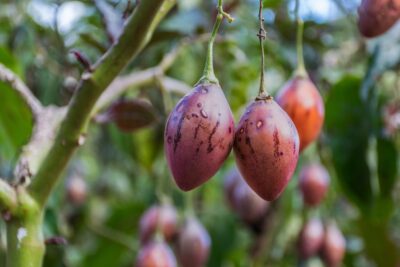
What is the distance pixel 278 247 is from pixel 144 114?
36.9 inches

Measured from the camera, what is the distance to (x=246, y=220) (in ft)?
5.29

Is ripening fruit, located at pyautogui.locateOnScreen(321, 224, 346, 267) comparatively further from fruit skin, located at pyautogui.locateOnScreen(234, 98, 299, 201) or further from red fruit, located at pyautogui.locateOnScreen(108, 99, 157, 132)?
fruit skin, located at pyautogui.locateOnScreen(234, 98, 299, 201)

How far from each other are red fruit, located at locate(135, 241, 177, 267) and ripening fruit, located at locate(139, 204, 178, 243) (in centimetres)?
8

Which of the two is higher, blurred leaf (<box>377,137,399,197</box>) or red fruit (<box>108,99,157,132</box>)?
red fruit (<box>108,99,157,132</box>)

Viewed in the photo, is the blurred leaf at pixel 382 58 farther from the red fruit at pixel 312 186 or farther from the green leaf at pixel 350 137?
the red fruit at pixel 312 186

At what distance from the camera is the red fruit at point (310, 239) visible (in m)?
1.47

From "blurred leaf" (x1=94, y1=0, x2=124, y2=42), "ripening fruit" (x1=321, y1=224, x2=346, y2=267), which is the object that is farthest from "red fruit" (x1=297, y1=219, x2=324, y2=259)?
"blurred leaf" (x1=94, y1=0, x2=124, y2=42)

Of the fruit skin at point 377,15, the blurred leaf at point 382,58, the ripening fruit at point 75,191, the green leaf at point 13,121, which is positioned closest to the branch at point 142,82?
the green leaf at point 13,121

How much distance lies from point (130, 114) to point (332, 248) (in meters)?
0.59

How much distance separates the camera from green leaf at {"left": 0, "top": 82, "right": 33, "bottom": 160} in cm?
119

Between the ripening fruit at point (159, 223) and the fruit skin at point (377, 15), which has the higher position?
the fruit skin at point (377, 15)

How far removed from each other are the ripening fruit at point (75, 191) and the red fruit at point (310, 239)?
72 cm

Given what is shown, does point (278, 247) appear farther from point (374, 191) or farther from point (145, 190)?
point (374, 191)

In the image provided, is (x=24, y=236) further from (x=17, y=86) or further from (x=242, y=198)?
(x=242, y=198)
